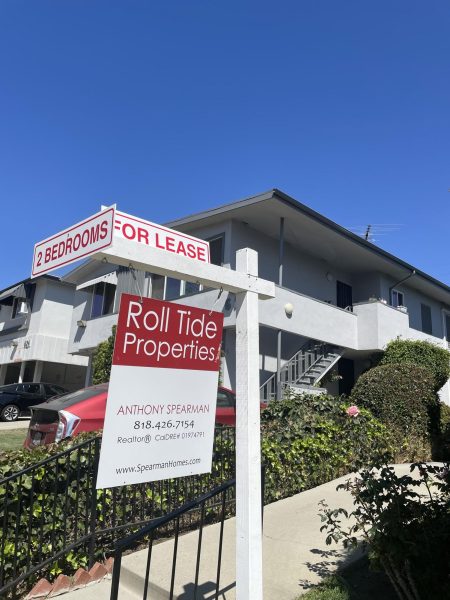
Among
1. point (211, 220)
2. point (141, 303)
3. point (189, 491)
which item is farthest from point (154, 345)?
point (211, 220)

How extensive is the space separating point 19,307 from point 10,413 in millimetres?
10149

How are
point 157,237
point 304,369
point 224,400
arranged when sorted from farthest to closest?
point 304,369 → point 224,400 → point 157,237

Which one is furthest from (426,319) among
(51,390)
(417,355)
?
(51,390)

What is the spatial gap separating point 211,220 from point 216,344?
1132 centimetres

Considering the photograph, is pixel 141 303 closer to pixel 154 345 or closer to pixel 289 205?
pixel 154 345

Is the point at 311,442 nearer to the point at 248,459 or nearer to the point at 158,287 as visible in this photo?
the point at 248,459

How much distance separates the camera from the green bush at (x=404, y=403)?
952 cm

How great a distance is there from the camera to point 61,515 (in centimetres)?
434

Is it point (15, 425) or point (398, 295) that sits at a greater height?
point (398, 295)

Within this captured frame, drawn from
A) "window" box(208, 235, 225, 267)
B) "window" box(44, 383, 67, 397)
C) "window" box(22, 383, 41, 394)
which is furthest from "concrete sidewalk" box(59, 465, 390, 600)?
"window" box(44, 383, 67, 397)

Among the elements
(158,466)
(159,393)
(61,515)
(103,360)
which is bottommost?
(61,515)

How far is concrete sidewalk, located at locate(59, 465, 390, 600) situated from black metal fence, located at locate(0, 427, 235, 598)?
369 mm

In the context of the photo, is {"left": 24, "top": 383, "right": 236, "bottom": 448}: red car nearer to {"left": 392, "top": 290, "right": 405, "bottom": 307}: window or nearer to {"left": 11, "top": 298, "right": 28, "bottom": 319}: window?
{"left": 392, "top": 290, "right": 405, "bottom": 307}: window

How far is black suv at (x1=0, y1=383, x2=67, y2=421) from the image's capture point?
1934 cm
